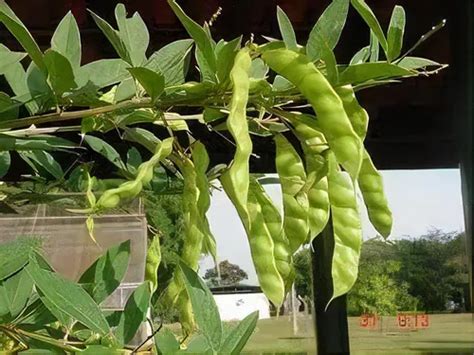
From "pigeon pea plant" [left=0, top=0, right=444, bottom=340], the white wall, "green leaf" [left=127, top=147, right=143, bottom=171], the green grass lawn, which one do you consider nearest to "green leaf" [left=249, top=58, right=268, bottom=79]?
A: "pigeon pea plant" [left=0, top=0, right=444, bottom=340]

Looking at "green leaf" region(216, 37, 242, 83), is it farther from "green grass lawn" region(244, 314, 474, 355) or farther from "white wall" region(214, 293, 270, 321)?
"green grass lawn" region(244, 314, 474, 355)

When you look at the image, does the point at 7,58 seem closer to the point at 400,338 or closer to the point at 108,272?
the point at 108,272

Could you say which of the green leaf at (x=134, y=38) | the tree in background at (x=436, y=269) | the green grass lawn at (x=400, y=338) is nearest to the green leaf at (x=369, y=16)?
the green leaf at (x=134, y=38)

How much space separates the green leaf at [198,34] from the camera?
330 mm

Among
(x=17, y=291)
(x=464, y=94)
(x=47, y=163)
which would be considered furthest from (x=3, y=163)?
(x=464, y=94)

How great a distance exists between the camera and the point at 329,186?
0.37 m

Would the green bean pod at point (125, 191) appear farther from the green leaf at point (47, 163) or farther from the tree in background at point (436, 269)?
the tree in background at point (436, 269)

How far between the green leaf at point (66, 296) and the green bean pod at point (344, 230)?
0.35ft

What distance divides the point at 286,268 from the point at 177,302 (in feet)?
0.32

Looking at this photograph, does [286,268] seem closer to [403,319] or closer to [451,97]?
[451,97]

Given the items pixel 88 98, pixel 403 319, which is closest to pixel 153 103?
pixel 88 98

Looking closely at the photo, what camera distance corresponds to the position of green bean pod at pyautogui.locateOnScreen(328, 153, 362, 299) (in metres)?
0.36

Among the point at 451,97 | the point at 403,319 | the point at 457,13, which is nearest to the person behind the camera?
the point at 457,13

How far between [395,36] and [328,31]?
3cm
